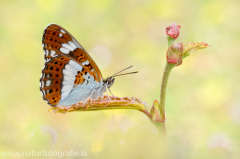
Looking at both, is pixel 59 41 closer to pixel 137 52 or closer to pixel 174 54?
pixel 174 54

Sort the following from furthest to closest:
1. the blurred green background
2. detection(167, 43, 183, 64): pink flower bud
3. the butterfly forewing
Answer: the blurred green background < the butterfly forewing < detection(167, 43, 183, 64): pink flower bud

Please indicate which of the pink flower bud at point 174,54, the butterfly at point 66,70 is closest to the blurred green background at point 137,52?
the butterfly at point 66,70

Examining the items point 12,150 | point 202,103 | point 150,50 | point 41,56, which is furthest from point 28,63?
point 12,150

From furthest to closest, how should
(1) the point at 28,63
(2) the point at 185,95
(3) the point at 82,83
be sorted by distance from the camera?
(1) the point at 28,63
(2) the point at 185,95
(3) the point at 82,83

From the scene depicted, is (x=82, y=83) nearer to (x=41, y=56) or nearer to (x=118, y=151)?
(x=118, y=151)

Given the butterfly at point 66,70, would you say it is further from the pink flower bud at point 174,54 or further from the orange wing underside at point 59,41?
the pink flower bud at point 174,54

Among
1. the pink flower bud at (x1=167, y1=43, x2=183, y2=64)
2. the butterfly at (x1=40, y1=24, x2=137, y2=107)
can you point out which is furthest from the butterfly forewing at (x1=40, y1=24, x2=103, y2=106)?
the pink flower bud at (x1=167, y1=43, x2=183, y2=64)

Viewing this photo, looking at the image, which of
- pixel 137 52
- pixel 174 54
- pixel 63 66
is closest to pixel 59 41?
pixel 63 66

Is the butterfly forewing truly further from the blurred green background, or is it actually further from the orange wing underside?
the blurred green background
